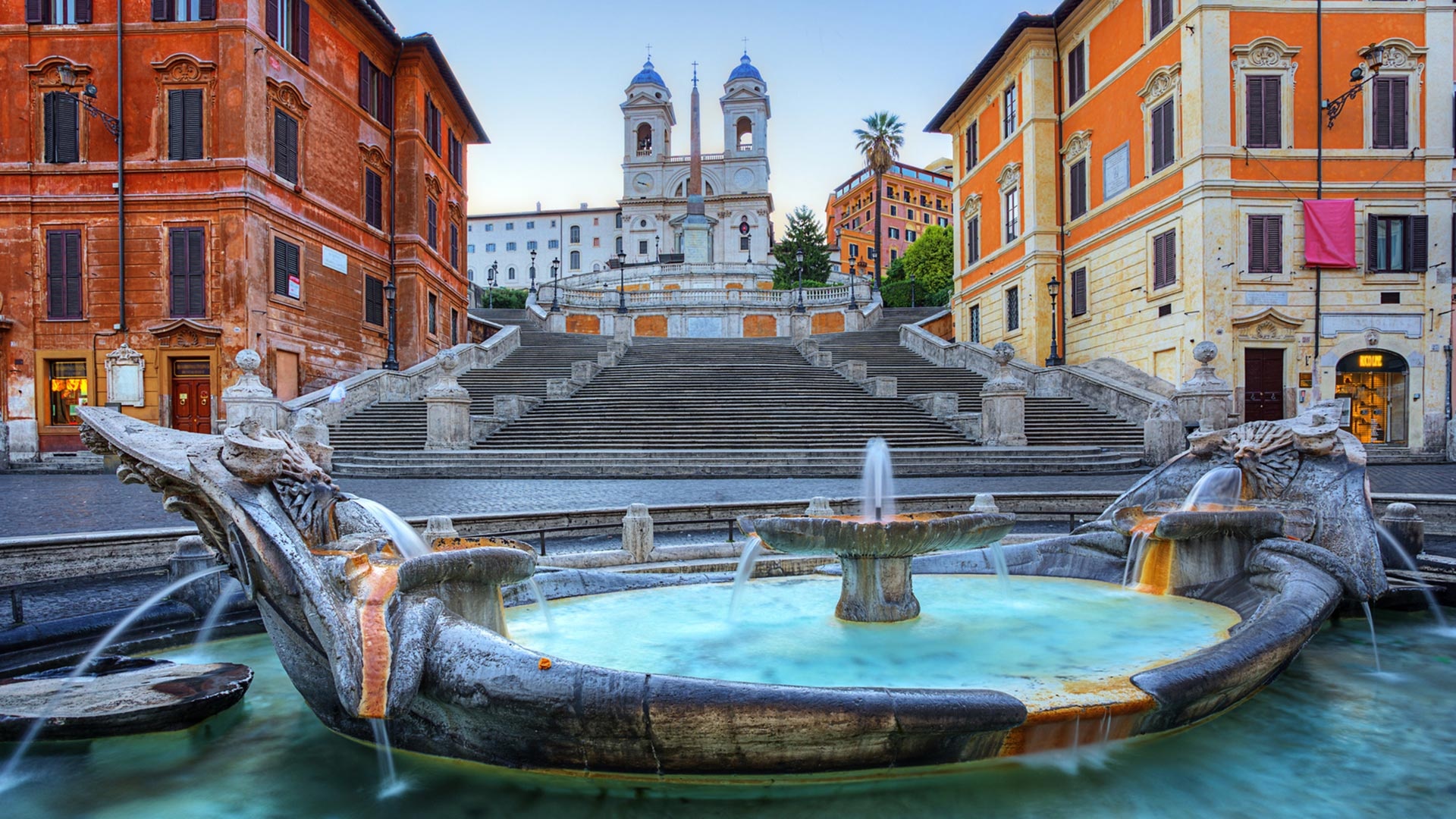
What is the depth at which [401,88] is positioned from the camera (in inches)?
1264

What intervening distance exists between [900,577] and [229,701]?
3.95 meters

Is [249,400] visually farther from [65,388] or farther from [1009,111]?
[1009,111]

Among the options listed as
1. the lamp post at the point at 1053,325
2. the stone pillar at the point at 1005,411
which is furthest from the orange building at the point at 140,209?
the lamp post at the point at 1053,325

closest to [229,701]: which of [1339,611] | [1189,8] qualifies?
[1339,611]

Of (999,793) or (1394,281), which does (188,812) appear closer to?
(999,793)

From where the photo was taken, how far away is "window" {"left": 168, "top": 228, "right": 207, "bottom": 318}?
22.6 m

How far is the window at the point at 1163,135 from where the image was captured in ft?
76.9

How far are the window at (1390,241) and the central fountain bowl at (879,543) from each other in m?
23.3

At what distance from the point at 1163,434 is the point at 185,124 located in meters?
26.6

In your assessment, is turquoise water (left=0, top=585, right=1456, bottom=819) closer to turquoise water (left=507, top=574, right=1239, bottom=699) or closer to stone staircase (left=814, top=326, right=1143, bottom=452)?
turquoise water (left=507, top=574, right=1239, bottom=699)

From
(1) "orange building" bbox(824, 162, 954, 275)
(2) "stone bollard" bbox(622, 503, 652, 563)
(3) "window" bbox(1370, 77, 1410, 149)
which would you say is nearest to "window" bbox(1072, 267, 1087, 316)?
(3) "window" bbox(1370, 77, 1410, 149)

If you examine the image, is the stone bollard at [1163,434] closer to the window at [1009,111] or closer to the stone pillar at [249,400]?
the window at [1009,111]

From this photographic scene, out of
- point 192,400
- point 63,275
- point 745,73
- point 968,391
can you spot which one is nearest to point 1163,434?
point 968,391

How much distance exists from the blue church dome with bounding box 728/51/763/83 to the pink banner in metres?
75.1
